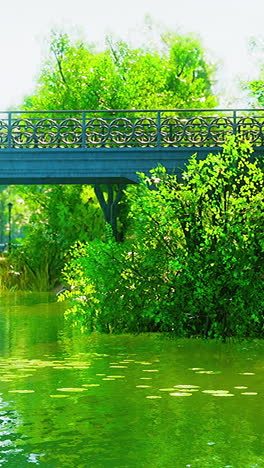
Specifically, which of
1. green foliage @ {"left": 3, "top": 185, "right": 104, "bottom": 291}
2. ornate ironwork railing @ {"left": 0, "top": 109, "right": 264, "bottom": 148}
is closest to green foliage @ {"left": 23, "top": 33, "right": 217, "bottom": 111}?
green foliage @ {"left": 3, "top": 185, "right": 104, "bottom": 291}

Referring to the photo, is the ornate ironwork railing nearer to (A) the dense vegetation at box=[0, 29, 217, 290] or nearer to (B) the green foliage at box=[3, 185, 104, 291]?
(B) the green foliage at box=[3, 185, 104, 291]

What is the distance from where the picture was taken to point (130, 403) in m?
10.4

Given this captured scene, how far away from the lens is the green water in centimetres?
805

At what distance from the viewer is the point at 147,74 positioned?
3806cm

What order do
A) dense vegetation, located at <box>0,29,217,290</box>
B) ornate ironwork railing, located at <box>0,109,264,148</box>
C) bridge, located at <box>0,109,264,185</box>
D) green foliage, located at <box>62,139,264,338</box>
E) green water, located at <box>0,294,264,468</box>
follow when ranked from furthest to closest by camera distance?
1. dense vegetation, located at <box>0,29,217,290</box>
2. ornate ironwork railing, located at <box>0,109,264,148</box>
3. bridge, located at <box>0,109,264,185</box>
4. green foliage, located at <box>62,139,264,338</box>
5. green water, located at <box>0,294,264,468</box>

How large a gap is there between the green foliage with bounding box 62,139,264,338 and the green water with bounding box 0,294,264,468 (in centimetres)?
51

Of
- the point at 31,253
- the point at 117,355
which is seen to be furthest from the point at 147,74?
the point at 117,355

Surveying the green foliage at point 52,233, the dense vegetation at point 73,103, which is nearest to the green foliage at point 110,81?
the dense vegetation at point 73,103

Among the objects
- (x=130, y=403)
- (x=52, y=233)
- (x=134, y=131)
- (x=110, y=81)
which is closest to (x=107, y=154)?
(x=134, y=131)

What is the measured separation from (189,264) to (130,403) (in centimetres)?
619

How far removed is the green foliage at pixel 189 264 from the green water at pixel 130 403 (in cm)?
51

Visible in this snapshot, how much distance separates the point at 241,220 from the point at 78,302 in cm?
348

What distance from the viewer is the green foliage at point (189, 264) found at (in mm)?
16250

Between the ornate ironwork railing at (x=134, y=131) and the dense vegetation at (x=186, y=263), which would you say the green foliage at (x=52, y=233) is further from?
the dense vegetation at (x=186, y=263)
